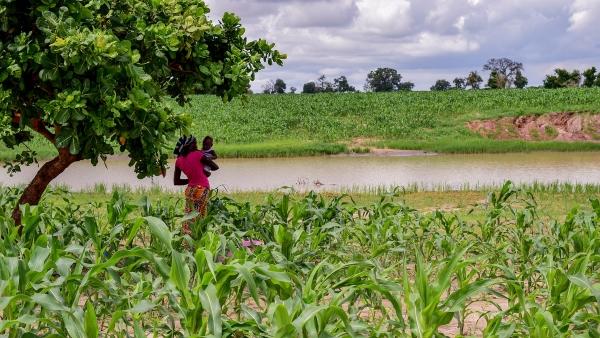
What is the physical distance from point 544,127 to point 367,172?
68.0 ft

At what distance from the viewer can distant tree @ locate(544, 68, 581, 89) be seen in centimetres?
6975

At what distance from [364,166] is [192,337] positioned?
89.5 ft

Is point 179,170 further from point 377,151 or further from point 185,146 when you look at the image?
point 377,151

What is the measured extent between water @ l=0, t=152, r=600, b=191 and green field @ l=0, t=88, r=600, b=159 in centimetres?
312

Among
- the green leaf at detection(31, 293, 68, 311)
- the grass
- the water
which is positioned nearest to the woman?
the green leaf at detection(31, 293, 68, 311)

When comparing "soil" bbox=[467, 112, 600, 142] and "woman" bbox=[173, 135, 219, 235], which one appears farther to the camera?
"soil" bbox=[467, 112, 600, 142]

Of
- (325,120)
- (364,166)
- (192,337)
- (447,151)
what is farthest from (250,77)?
(325,120)

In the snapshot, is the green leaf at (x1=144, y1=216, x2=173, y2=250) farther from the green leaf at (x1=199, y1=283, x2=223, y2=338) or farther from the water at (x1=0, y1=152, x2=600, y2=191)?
the water at (x1=0, y1=152, x2=600, y2=191)

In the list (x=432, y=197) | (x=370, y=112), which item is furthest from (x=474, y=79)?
(x=432, y=197)

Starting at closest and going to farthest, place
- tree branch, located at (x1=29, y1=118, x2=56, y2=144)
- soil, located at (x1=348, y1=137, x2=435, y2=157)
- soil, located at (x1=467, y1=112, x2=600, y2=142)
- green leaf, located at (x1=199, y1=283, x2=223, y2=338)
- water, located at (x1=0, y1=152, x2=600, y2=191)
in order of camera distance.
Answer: green leaf, located at (x1=199, y1=283, x2=223, y2=338) < tree branch, located at (x1=29, y1=118, x2=56, y2=144) < water, located at (x1=0, y1=152, x2=600, y2=191) < soil, located at (x1=348, y1=137, x2=435, y2=157) < soil, located at (x1=467, y1=112, x2=600, y2=142)

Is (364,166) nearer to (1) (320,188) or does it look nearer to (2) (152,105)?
(1) (320,188)

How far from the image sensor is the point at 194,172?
9234 millimetres

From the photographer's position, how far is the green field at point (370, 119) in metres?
39.5

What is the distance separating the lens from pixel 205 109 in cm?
5119
